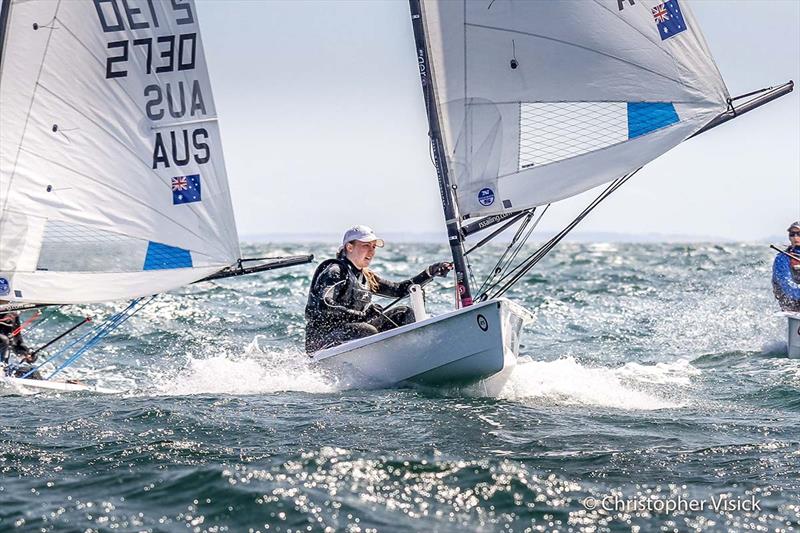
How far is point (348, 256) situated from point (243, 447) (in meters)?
2.76

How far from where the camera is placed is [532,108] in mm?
8180

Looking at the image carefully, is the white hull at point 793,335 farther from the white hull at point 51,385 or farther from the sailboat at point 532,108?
the white hull at point 51,385

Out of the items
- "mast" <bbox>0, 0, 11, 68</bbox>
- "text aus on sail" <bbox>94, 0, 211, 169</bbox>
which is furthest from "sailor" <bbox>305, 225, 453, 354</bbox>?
"mast" <bbox>0, 0, 11, 68</bbox>

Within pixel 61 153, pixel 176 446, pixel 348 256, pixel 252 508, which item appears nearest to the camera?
pixel 252 508

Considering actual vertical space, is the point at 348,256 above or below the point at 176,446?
above

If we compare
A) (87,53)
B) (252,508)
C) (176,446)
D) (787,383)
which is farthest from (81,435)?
(787,383)

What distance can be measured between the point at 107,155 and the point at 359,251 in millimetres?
2110

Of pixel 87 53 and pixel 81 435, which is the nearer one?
pixel 81 435

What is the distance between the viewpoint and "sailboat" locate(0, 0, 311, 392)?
7.75 metres

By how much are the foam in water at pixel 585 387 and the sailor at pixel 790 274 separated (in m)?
2.51

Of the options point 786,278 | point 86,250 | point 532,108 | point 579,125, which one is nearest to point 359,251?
point 532,108

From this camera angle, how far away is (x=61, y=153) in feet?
25.8

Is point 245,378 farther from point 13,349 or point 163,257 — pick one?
point 13,349

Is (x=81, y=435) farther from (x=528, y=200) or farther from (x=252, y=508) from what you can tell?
(x=528, y=200)
